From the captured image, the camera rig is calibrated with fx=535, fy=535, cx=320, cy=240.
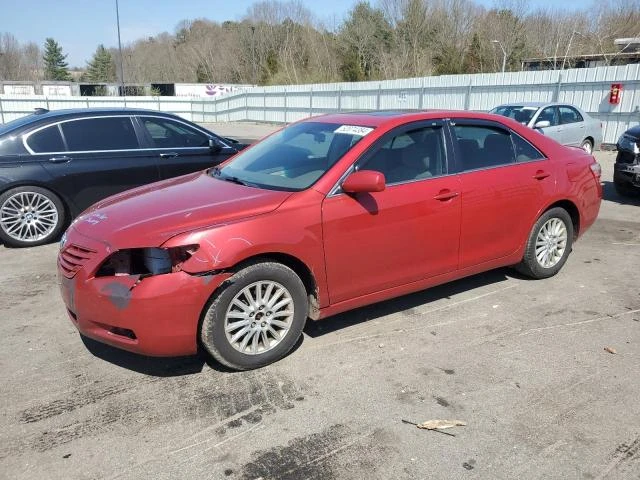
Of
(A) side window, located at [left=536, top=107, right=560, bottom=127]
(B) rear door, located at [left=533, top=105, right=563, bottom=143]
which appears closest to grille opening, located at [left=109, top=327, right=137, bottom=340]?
(B) rear door, located at [left=533, top=105, right=563, bottom=143]

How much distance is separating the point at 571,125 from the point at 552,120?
789 millimetres

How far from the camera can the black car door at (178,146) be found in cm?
713

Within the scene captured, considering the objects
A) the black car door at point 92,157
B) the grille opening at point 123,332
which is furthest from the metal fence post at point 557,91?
the grille opening at point 123,332

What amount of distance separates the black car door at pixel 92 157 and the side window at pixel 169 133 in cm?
23

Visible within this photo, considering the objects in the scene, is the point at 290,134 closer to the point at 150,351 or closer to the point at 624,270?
the point at 150,351

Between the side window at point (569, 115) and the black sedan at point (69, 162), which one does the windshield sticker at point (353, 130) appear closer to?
the black sedan at point (69, 162)

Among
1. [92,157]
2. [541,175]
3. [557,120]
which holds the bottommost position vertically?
[92,157]

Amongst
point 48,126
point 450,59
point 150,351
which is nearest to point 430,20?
point 450,59

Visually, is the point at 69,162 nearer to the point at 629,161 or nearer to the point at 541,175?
the point at 541,175

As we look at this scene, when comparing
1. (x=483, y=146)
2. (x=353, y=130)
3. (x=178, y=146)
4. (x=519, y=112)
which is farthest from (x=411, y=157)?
(x=519, y=112)

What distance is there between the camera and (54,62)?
94250 mm

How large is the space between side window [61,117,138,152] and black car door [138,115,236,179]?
219 mm

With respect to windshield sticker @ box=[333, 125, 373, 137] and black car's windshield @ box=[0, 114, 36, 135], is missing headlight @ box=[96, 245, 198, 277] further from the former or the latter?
black car's windshield @ box=[0, 114, 36, 135]

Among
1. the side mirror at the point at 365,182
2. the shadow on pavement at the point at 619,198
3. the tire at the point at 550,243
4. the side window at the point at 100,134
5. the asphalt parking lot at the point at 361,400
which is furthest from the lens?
the shadow on pavement at the point at 619,198
